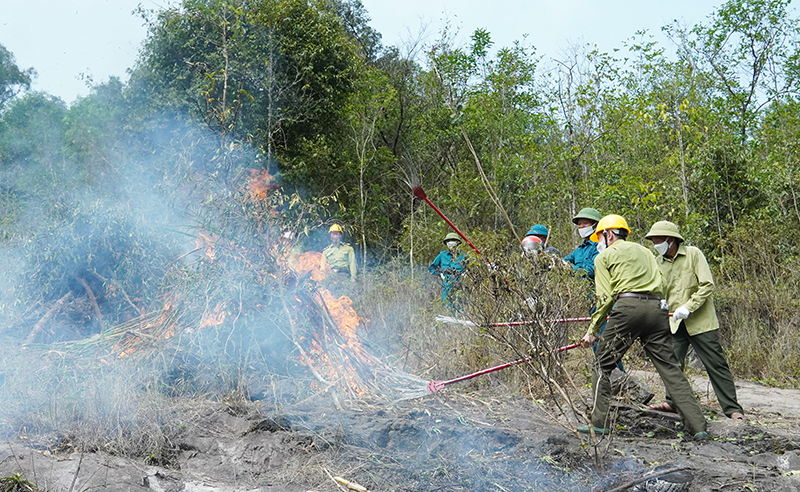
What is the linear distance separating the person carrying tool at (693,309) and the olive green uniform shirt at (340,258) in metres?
4.49

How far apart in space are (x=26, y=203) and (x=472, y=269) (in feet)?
18.2

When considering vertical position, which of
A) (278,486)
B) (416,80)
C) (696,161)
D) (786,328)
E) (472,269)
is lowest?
(278,486)

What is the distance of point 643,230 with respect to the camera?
10.3 m

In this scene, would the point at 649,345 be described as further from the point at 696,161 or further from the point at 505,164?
the point at 505,164

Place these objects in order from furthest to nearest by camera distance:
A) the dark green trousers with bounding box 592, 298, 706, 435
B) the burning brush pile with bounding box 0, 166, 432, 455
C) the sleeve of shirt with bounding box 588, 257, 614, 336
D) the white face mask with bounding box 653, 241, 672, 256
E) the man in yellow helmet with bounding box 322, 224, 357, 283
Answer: the man in yellow helmet with bounding box 322, 224, 357, 283 < the white face mask with bounding box 653, 241, 672, 256 < the burning brush pile with bounding box 0, 166, 432, 455 < the sleeve of shirt with bounding box 588, 257, 614, 336 < the dark green trousers with bounding box 592, 298, 706, 435

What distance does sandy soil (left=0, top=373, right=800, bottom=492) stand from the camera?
406 centimetres

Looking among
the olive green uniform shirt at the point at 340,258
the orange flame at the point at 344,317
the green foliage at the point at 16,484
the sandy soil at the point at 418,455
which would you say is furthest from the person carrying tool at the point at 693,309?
the green foliage at the point at 16,484

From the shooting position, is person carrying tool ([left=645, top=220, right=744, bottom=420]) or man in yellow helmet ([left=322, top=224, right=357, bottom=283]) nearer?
person carrying tool ([left=645, top=220, right=744, bottom=420])

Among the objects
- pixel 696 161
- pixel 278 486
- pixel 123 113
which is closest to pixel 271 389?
pixel 278 486

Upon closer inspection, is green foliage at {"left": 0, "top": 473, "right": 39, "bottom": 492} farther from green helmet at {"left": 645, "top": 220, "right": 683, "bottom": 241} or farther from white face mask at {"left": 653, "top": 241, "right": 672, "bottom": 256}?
white face mask at {"left": 653, "top": 241, "right": 672, "bottom": 256}

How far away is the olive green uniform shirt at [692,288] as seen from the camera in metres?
5.78

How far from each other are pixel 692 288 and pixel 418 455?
123 inches

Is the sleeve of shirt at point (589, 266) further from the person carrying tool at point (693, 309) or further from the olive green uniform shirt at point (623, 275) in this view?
the olive green uniform shirt at point (623, 275)

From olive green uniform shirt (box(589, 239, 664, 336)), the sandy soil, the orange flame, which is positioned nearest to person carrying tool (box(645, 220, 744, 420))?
the sandy soil
